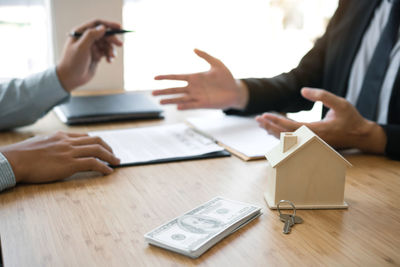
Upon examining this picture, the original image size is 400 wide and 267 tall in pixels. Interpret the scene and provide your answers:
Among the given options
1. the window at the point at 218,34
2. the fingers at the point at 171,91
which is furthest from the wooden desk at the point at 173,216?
the window at the point at 218,34

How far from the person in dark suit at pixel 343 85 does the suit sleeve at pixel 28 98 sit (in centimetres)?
36

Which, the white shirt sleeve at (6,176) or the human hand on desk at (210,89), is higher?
the human hand on desk at (210,89)

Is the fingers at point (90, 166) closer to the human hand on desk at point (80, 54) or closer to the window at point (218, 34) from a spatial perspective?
the human hand on desk at point (80, 54)

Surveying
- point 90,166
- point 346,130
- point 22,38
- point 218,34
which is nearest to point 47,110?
point 90,166

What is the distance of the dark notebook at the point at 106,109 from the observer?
1458 millimetres

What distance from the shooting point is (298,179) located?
0.85m

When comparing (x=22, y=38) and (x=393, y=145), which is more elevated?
(x=22, y=38)

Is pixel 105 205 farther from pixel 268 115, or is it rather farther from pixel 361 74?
pixel 361 74

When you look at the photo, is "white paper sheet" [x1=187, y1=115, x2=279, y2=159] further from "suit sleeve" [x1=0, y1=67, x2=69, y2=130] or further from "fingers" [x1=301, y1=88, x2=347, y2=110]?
"suit sleeve" [x1=0, y1=67, x2=69, y2=130]

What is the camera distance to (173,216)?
0.82 metres

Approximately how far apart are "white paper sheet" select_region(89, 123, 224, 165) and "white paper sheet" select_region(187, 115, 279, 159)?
43 millimetres

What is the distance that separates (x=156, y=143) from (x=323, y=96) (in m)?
0.46

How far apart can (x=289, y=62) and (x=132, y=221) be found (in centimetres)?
315

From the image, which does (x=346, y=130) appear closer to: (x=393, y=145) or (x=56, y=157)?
(x=393, y=145)
